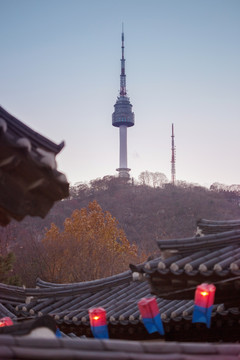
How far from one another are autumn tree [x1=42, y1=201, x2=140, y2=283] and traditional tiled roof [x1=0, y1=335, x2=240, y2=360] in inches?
1060

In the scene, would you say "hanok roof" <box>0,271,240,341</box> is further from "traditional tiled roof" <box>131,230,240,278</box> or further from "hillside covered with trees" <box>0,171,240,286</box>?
"hillside covered with trees" <box>0,171,240,286</box>

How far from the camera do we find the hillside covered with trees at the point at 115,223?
99.9 ft

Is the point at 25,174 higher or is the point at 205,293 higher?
the point at 25,174

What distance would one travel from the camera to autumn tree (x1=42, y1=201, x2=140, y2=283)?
97.1 ft

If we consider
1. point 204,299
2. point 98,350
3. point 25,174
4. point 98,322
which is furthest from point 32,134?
point 98,322

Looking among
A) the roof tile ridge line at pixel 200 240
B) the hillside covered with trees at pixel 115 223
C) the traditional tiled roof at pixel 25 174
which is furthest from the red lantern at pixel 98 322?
the hillside covered with trees at pixel 115 223

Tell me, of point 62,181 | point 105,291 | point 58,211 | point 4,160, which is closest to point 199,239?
point 62,181

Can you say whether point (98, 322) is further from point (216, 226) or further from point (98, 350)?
point (98, 350)

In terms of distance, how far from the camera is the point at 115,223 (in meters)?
35.6

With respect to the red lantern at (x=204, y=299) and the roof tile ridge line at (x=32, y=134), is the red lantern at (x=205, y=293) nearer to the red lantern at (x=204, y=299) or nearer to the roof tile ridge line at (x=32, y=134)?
the red lantern at (x=204, y=299)

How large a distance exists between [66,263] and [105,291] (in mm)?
20190

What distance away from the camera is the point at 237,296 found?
5.55 meters

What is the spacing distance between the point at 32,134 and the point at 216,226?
4627mm

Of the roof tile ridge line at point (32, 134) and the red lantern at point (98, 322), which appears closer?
the roof tile ridge line at point (32, 134)
